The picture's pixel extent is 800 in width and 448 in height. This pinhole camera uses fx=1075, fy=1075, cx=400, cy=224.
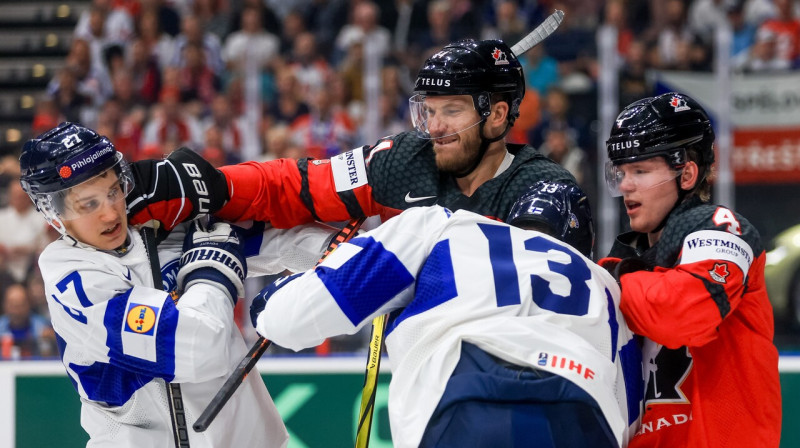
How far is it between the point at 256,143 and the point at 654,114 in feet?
15.4

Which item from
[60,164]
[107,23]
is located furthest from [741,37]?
[60,164]

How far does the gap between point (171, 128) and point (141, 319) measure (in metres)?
5.43

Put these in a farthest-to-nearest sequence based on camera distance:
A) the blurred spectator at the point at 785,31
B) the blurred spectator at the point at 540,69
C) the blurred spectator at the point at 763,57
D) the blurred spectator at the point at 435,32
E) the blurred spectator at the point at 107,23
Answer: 1. the blurred spectator at the point at 107,23
2. the blurred spectator at the point at 435,32
3. the blurred spectator at the point at 540,69
4. the blurred spectator at the point at 785,31
5. the blurred spectator at the point at 763,57

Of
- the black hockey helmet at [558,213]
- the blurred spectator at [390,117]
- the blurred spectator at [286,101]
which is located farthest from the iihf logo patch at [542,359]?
the blurred spectator at [286,101]

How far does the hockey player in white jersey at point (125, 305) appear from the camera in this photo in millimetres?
2672

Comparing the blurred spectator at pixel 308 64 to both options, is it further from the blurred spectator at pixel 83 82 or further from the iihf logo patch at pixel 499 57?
the iihf logo patch at pixel 499 57

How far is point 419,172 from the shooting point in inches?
120

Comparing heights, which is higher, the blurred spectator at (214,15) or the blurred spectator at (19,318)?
the blurred spectator at (214,15)

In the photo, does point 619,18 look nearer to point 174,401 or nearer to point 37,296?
point 37,296

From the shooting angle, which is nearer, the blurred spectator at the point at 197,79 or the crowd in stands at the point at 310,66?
the crowd in stands at the point at 310,66

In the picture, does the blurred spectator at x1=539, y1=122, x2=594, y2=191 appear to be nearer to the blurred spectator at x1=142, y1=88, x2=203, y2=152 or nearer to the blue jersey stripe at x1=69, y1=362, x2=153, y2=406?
the blurred spectator at x1=142, y1=88, x2=203, y2=152

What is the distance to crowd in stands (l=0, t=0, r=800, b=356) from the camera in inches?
268

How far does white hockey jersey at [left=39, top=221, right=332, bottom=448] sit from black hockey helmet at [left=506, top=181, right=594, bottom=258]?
32.0 inches

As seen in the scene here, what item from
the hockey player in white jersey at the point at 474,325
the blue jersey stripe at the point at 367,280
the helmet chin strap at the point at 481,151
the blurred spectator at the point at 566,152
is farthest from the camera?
the blurred spectator at the point at 566,152
